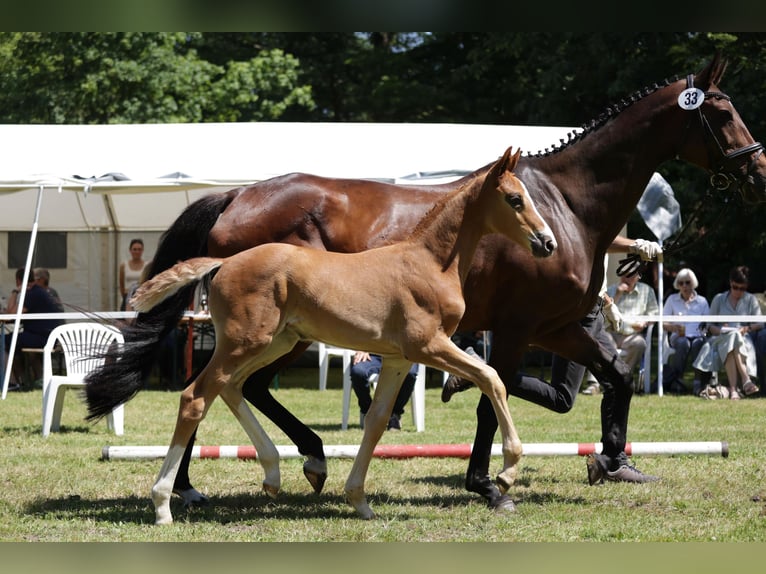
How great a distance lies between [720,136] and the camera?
19.6 ft

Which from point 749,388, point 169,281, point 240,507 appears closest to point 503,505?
point 240,507

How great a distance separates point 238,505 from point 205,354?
988 centimetres

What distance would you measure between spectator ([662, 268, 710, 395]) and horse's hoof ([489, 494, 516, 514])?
8.03 metres

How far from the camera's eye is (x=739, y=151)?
5910mm

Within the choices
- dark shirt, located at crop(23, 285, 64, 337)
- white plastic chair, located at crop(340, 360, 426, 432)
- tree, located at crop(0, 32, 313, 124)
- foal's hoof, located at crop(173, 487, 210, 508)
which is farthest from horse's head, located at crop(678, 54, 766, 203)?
tree, located at crop(0, 32, 313, 124)

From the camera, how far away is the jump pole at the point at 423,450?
6.64m

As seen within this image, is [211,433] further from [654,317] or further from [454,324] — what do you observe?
[654,317]

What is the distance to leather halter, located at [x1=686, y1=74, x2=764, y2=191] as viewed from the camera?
5.94 meters

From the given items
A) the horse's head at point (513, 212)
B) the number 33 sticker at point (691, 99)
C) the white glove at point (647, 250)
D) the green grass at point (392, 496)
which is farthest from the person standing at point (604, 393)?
the horse's head at point (513, 212)

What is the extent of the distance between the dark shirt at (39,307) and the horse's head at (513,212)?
372 inches

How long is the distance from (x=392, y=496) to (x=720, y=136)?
2888 millimetres

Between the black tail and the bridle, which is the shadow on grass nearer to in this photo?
the black tail

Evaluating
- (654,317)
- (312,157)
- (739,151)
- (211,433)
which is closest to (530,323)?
(739,151)

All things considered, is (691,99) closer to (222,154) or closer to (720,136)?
(720,136)
